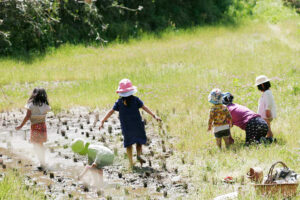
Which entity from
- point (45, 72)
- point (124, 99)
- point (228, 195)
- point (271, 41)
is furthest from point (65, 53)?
point (228, 195)

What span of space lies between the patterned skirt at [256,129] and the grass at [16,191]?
413cm

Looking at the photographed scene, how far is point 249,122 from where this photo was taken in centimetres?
857

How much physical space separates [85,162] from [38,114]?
48.6 inches

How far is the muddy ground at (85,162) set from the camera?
684cm

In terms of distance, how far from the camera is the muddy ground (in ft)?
22.5

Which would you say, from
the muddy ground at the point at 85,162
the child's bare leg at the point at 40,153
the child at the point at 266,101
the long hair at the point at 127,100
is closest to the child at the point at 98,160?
the muddy ground at the point at 85,162

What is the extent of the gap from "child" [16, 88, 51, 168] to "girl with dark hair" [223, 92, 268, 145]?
350cm

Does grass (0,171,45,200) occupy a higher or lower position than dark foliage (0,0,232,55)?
lower

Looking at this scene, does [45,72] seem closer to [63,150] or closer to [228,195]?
[63,150]

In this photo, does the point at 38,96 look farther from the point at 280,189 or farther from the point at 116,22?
the point at 116,22

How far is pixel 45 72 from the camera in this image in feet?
56.4

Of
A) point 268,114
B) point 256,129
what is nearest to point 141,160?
point 256,129

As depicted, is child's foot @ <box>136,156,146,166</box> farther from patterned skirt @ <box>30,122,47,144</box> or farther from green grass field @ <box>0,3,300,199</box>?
patterned skirt @ <box>30,122,47,144</box>

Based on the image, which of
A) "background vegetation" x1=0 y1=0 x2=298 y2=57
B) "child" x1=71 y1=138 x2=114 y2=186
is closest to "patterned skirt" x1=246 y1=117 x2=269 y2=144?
"child" x1=71 y1=138 x2=114 y2=186
